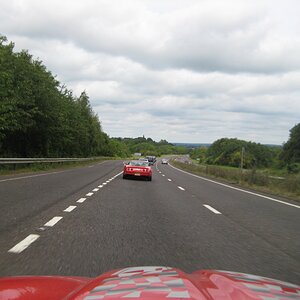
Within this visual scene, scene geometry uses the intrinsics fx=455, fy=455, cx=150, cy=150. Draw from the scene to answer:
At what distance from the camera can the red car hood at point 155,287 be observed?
2.39m

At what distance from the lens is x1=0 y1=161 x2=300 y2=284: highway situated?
19.0 ft

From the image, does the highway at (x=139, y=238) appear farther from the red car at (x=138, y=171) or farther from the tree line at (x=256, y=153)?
the tree line at (x=256, y=153)

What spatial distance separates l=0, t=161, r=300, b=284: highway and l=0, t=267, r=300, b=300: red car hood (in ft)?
6.60

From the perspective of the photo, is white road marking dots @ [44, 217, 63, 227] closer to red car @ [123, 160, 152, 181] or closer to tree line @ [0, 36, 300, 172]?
red car @ [123, 160, 152, 181]

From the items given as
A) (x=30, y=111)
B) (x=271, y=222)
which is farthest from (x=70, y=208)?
(x=30, y=111)

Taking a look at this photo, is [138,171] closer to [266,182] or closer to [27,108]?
[266,182]

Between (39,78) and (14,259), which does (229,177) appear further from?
(14,259)

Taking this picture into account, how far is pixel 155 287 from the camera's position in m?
2.48

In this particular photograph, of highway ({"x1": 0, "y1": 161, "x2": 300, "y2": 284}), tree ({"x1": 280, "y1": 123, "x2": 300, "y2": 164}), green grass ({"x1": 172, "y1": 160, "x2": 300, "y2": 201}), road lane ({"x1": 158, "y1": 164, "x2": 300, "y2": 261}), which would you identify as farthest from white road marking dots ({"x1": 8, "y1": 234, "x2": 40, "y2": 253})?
tree ({"x1": 280, "y1": 123, "x2": 300, "y2": 164})

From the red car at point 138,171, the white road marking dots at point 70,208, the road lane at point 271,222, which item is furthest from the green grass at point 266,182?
the white road marking dots at point 70,208

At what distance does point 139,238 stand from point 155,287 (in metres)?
5.22

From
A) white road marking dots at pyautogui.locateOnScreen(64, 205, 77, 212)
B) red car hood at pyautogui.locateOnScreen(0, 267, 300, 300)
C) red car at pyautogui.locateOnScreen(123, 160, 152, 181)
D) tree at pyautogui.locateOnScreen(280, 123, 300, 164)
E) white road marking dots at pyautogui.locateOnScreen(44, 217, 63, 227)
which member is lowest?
white road marking dots at pyautogui.locateOnScreen(64, 205, 77, 212)

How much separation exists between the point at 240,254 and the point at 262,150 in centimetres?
16045

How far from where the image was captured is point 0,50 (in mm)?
33531
